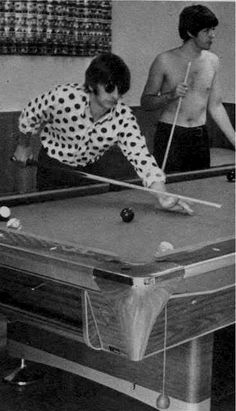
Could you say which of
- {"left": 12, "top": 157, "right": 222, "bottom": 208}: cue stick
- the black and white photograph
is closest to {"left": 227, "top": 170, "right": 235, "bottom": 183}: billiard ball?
the black and white photograph

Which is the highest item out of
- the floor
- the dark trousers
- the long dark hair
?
the long dark hair

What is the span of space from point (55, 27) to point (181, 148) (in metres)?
1.26

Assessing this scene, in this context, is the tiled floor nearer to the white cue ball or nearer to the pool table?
the pool table

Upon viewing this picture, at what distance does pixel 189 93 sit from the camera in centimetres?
445

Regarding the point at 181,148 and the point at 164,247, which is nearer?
the point at 164,247

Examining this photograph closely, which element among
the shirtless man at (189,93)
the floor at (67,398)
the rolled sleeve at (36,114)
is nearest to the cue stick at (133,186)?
the rolled sleeve at (36,114)

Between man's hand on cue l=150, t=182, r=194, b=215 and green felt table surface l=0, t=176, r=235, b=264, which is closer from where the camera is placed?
green felt table surface l=0, t=176, r=235, b=264

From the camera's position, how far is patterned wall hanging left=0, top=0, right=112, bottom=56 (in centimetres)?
469

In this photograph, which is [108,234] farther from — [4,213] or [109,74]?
[109,74]

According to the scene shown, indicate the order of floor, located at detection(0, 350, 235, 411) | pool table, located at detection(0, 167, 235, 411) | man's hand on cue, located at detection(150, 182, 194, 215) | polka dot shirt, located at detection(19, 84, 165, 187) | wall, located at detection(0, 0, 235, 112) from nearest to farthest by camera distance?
pool table, located at detection(0, 167, 235, 411)
man's hand on cue, located at detection(150, 182, 194, 215)
floor, located at detection(0, 350, 235, 411)
polka dot shirt, located at detection(19, 84, 165, 187)
wall, located at detection(0, 0, 235, 112)

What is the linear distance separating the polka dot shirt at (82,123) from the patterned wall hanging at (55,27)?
1719 mm

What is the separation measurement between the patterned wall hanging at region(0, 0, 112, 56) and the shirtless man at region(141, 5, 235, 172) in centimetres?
96

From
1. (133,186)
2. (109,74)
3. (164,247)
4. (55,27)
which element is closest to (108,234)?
(164,247)

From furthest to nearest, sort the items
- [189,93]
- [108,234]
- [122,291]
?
[189,93] < [108,234] < [122,291]
